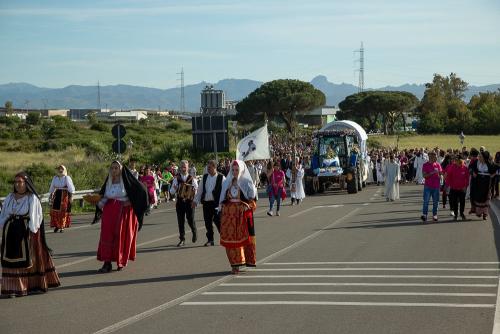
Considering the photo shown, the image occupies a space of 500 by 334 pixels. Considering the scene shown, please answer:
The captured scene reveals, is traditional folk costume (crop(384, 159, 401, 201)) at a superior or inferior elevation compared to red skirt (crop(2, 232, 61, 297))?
superior

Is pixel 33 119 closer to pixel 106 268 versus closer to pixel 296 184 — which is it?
pixel 296 184

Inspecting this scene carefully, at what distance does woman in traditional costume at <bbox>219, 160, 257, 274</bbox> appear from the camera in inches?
498

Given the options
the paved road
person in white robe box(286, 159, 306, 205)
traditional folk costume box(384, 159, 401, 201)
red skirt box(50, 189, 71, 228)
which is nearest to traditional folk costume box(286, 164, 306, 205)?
person in white robe box(286, 159, 306, 205)

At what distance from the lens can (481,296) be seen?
10.2m

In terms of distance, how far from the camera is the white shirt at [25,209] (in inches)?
439

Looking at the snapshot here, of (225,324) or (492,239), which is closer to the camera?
(225,324)

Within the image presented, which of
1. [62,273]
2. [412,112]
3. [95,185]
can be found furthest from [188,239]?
[412,112]

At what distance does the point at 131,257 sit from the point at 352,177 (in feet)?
79.2

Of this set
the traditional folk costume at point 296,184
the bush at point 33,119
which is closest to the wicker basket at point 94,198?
the traditional folk costume at point 296,184

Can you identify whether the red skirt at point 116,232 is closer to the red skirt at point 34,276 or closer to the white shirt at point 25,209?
the red skirt at point 34,276

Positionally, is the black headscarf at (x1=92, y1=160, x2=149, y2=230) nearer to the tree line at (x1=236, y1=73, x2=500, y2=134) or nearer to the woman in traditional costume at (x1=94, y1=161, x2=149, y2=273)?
the woman in traditional costume at (x1=94, y1=161, x2=149, y2=273)

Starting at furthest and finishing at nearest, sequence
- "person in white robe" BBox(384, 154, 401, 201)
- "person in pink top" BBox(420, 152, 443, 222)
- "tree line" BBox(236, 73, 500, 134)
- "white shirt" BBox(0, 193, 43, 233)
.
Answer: "tree line" BBox(236, 73, 500, 134), "person in white robe" BBox(384, 154, 401, 201), "person in pink top" BBox(420, 152, 443, 222), "white shirt" BBox(0, 193, 43, 233)

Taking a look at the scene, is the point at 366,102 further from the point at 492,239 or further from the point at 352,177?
the point at 492,239

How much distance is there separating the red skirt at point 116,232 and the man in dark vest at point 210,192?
9.50 ft
